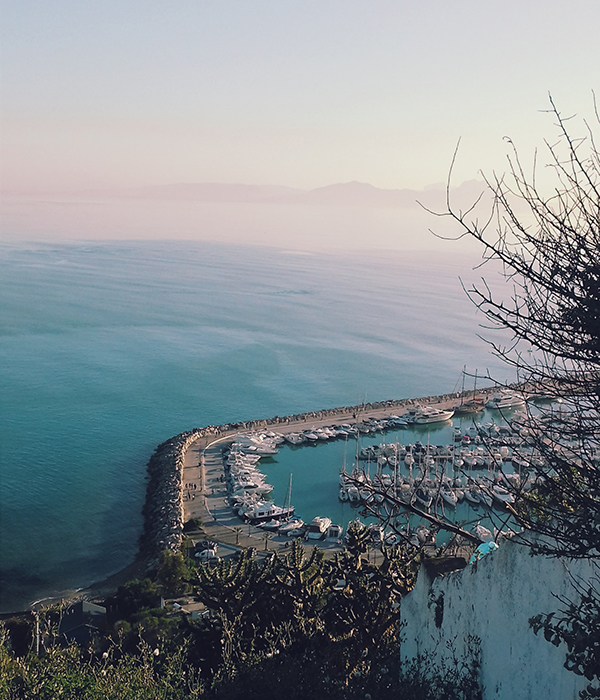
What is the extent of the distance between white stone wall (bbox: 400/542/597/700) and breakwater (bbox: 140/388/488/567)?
13.3 m

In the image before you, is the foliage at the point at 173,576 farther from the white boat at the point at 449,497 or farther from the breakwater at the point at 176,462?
the white boat at the point at 449,497

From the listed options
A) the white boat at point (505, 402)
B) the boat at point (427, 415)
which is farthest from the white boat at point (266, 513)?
the white boat at point (505, 402)

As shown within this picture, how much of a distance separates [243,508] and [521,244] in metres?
18.1

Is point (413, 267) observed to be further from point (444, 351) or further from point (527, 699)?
point (527, 699)

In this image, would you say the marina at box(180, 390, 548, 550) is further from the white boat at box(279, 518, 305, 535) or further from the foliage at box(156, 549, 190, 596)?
the foliage at box(156, 549, 190, 596)

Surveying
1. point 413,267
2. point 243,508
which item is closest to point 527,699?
point 243,508

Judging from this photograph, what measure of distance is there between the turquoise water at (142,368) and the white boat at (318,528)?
3.81 m

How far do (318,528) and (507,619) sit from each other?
15107mm

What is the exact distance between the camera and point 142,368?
4103cm

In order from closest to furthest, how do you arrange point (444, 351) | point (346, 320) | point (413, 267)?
1. point (444, 351)
2. point (346, 320)
3. point (413, 267)

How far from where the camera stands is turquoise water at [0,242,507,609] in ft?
65.8

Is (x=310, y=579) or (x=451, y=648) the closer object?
(x=451, y=648)

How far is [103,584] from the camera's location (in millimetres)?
16266

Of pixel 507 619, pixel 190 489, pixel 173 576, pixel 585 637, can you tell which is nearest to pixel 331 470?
pixel 190 489
